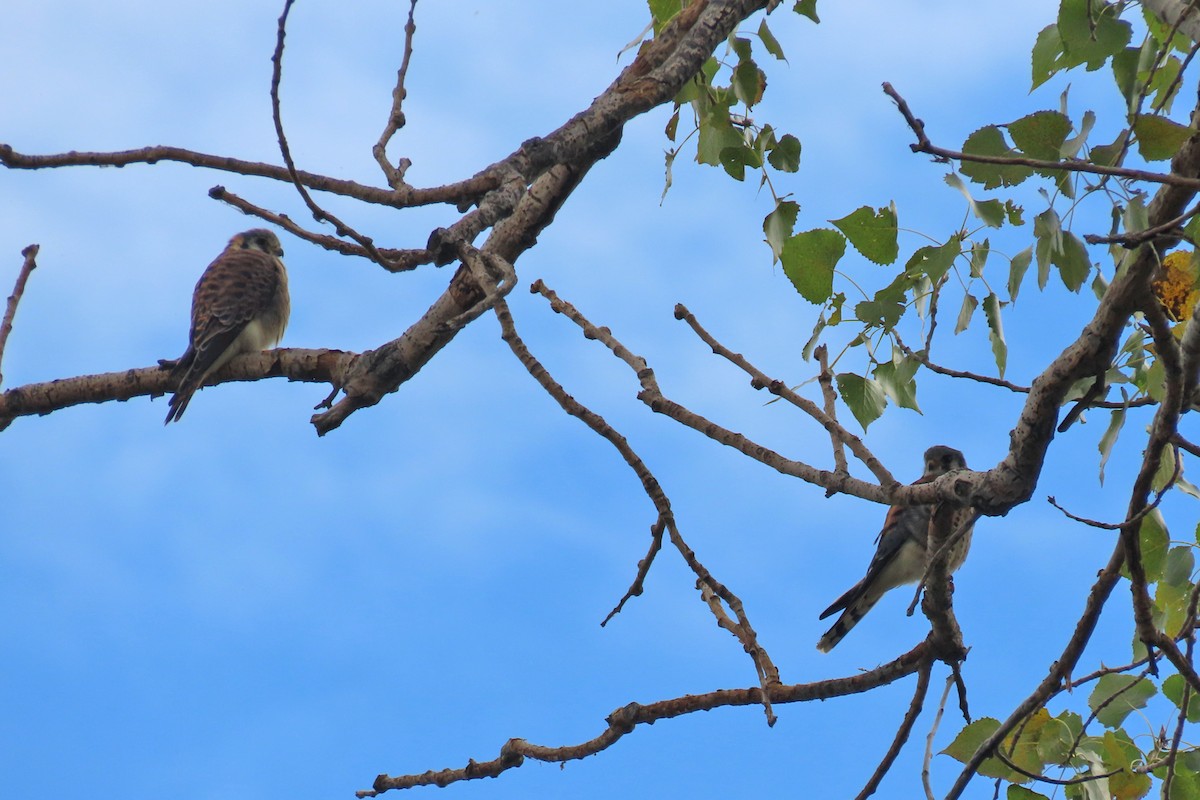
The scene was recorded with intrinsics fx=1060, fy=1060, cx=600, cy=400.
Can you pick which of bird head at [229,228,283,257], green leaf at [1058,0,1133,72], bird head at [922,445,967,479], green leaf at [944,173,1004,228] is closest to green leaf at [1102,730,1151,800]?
green leaf at [944,173,1004,228]

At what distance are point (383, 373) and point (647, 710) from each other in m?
1.13

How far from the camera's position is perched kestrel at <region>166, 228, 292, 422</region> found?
4414 mm

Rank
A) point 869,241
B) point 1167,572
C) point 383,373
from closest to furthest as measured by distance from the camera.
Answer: point 869,241 → point 1167,572 → point 383,373

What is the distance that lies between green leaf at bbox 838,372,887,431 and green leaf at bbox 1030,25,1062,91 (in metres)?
0.75

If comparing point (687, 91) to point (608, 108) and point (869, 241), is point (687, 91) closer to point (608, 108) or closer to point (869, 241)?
point (608, 108)

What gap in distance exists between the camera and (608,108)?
8.71 ft

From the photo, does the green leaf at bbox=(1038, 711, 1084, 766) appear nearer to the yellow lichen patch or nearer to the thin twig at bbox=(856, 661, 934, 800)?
the thin twig at bbox=(856, 661, 934, 800)

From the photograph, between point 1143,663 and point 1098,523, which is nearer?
point 1098,523

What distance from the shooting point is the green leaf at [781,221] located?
245 centimetres

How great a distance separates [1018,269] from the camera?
206 centimetres

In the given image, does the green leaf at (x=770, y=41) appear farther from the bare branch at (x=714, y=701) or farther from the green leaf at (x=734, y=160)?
the bare branch at (x=714, y=701)

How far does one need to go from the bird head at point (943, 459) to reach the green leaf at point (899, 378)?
288 cm

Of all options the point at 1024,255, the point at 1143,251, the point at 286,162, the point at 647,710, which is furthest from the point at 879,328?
the point at 286,162

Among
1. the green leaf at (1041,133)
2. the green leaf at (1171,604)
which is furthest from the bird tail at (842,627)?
the green leaf at (1041,133)
